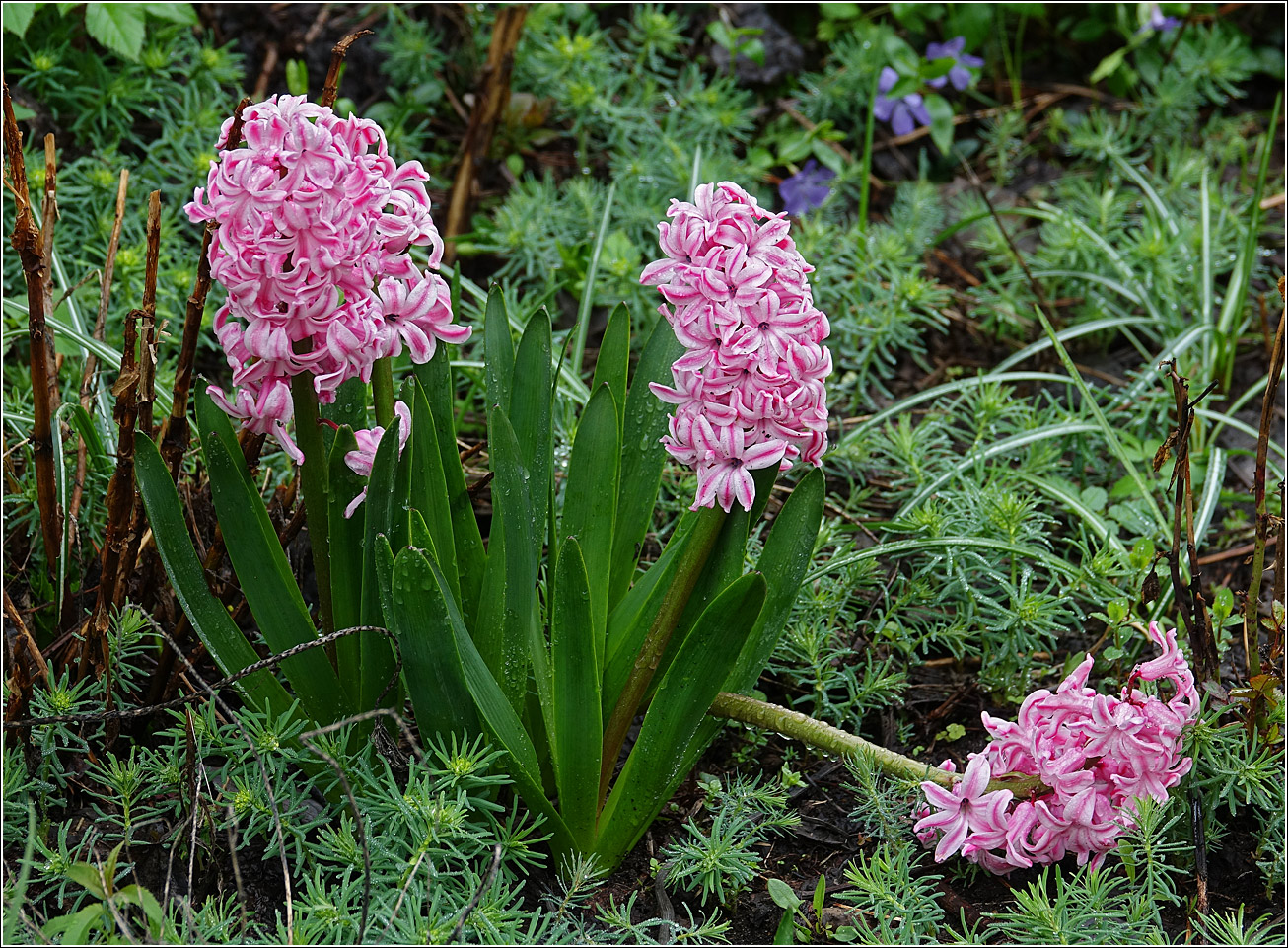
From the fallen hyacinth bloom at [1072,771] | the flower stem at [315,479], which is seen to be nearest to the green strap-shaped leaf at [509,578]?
the flower stem at [315,479]

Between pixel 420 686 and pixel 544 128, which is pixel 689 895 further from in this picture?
pixel 544 128

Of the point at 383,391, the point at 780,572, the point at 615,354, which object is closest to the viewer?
the point at 383,391

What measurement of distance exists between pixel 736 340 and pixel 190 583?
82 cm

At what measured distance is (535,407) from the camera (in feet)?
5.45

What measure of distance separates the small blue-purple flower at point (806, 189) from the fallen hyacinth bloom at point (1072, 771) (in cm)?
200

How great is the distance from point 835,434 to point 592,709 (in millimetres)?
1500

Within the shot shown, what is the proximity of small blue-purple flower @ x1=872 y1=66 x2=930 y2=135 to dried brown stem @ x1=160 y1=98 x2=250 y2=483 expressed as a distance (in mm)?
2510

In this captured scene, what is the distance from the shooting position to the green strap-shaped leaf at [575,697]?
141cm

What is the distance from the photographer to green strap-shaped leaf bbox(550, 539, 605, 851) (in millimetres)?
1409

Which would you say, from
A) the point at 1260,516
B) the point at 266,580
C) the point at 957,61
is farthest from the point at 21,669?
the point at 957,61

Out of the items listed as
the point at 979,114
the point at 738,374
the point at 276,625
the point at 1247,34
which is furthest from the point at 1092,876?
the point at 1247,34

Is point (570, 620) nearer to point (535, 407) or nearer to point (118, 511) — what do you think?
point (535, 407)

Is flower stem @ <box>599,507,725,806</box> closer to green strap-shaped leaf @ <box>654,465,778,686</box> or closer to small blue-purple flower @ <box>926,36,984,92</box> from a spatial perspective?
green strap-shaped leaf @ <box>654,465,778,686</box>

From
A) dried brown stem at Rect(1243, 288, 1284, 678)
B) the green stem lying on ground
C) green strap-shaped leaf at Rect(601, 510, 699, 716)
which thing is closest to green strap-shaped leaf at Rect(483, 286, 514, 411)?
green strap-shaped leaf at Rect(601, 510, 699, 716)
